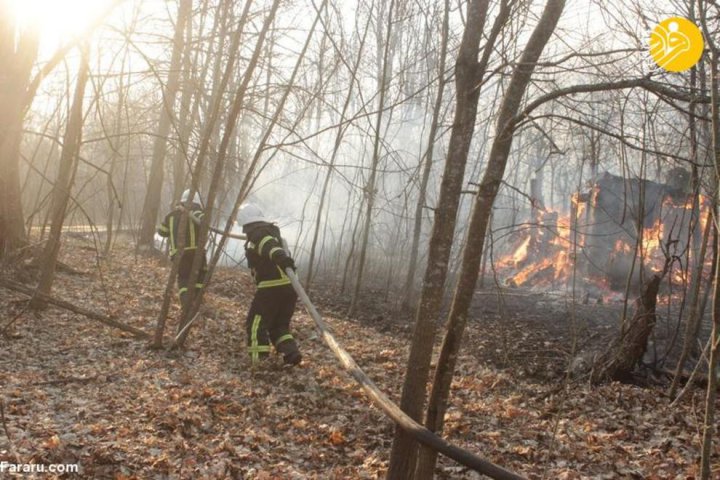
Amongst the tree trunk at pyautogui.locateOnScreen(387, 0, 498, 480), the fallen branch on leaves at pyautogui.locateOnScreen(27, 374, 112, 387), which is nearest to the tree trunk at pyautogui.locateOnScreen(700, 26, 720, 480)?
the tree trunk at pyautogui.locateOnScreen(387, 0, 498, 480)

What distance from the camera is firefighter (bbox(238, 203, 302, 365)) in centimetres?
634

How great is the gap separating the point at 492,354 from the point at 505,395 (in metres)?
2.01

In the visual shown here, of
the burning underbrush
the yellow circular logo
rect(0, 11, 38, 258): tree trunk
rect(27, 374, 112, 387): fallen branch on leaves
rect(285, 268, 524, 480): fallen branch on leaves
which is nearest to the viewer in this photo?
rect(285, 268, 524, 480): fallen branch on leaves

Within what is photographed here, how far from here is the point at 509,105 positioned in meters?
2.98

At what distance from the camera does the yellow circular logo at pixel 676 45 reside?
293cm

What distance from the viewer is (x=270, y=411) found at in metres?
5.11

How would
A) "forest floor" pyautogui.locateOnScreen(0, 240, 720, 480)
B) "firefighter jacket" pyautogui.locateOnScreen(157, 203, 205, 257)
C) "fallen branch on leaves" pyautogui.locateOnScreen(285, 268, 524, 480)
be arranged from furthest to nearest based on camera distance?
"firefighter jacket" pyautogui.locateOnScreen(157, 203, 205, 257) < "forest floor" pyautogui.locateOnScreen(0, 240, 720, 480) < "fallen branch on leaves" pyautogui.locateOnScreen(285, 268, 524, 480)

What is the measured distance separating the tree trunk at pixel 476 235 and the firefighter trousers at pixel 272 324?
3.56m

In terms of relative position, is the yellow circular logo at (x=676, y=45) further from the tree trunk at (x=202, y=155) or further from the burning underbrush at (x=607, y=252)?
the burning underbrush at (x=607, y=252)

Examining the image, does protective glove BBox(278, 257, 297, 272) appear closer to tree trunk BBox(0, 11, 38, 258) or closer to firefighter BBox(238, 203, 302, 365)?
firefighter BBox(238, 203, 302, 365)

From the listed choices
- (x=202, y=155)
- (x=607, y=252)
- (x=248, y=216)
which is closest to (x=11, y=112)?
(x=202, y=155)

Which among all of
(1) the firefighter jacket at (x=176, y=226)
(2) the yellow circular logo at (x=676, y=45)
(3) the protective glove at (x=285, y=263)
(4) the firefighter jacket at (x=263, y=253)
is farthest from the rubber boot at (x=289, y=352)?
(2) the yellow circular logo at (x=676, y=45)

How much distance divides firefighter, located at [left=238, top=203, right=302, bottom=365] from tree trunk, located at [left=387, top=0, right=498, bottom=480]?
333 centimetres

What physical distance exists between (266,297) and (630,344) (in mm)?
4528
